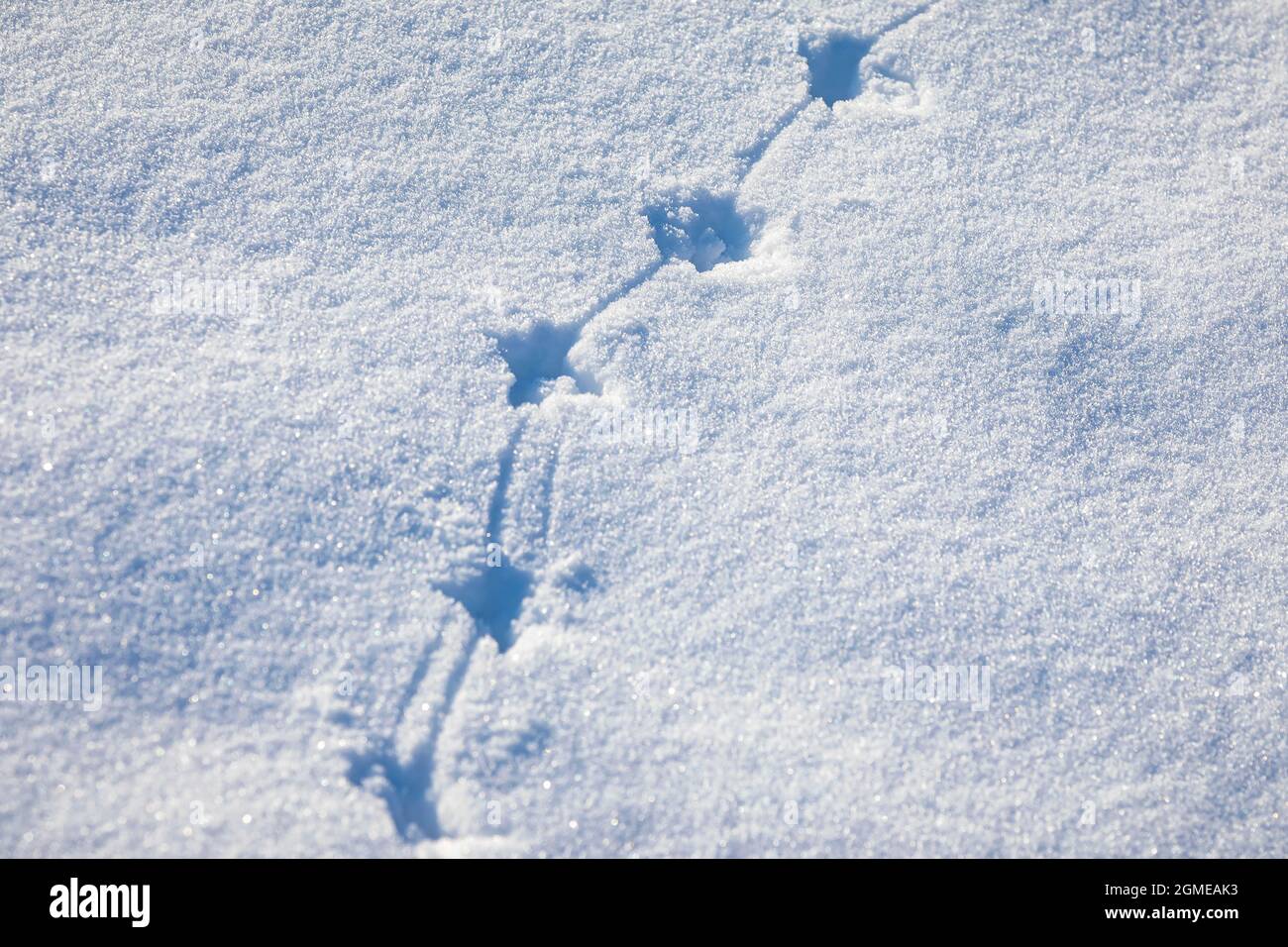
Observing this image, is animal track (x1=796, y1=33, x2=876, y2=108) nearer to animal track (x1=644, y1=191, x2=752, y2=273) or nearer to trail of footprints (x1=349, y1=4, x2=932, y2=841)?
trail of footprints (x1=349, y1=4, x2=932, y2=841)

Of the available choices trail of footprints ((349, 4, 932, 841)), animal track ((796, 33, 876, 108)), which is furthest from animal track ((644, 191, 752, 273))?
animal track ((796, 33, 876, 108))

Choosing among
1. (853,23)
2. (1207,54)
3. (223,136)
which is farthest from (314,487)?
(1207,54)

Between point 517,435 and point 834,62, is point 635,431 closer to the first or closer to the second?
point 517,435

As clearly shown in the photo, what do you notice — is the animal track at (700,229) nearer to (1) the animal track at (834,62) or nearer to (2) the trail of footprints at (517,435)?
(2) the trail of footprints at (517,435)

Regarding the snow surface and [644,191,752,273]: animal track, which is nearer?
the snow surface

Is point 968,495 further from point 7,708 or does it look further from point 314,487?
point 7,708

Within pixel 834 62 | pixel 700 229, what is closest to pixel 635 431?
pixel 700 229

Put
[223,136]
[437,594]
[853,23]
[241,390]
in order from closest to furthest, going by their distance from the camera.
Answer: [437,594], [241,390], [223,136], [853,23]
